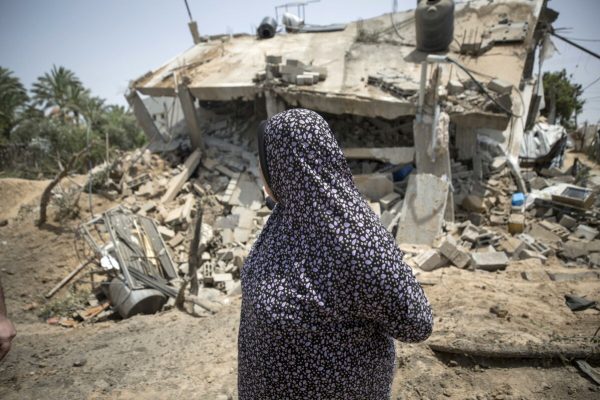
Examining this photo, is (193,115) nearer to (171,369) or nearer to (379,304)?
(171,369)

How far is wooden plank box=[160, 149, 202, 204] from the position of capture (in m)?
8.99

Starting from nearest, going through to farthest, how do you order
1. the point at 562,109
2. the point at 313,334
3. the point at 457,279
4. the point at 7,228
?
the point at 313,334 → the point at 457,279 → the point at 7,228 → the point at 562,109

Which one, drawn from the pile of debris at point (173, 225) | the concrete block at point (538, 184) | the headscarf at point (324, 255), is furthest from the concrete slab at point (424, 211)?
the headscarf at point (324, 255)

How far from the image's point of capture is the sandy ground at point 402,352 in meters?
2.65

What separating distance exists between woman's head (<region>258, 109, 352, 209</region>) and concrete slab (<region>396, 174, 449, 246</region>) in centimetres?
504

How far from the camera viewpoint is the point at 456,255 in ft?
16.9

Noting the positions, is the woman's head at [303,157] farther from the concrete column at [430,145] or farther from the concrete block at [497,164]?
the concrete block at [497,164]

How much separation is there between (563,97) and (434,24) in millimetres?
13281

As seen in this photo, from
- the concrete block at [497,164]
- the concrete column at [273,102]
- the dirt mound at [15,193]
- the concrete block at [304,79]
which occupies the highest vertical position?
the concrete block at [304,79]

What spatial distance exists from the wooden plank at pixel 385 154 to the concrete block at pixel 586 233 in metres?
3.20

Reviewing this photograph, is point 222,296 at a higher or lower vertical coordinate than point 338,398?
lower

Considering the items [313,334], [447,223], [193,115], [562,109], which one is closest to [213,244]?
[193,115]

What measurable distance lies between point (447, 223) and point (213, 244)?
4.81m

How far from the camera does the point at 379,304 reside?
49.8 inches
